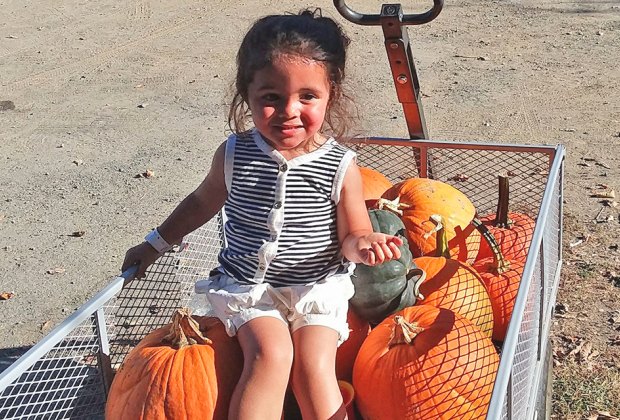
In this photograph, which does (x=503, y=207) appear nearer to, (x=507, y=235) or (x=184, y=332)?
(x=507, y=235)

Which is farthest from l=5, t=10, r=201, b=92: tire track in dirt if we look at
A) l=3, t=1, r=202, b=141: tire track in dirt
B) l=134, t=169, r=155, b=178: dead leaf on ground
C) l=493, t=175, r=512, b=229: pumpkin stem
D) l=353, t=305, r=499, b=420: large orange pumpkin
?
l=353, t=305, r=499, b=420: large orange pumpkin

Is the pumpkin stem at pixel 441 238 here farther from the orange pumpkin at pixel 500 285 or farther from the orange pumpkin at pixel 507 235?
the orange pumpkin at pixel 507 235

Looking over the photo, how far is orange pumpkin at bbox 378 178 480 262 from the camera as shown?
3016 millimetres

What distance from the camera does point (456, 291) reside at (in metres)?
2.63

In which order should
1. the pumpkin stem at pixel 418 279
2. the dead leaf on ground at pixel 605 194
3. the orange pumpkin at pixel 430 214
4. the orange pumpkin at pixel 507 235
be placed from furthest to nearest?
1. the dead leaf on ground at pixel 605 194
2. the orange pumpkin at pixel 507 235
3. the orange pumpkin at pixel 430 214
4. the pumpkin stem at pixel 418 279

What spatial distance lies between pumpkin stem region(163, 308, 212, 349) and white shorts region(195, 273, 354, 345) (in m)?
0.09

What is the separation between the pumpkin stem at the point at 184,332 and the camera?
218cm

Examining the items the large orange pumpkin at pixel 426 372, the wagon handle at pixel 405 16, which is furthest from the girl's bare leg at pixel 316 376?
the wagon handle at pixel 405 16

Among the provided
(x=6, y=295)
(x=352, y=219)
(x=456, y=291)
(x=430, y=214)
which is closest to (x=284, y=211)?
(x=352, y=219)

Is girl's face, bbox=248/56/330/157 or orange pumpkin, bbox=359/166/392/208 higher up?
girl's face, bbox=248/56/330/157

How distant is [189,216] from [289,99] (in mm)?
617

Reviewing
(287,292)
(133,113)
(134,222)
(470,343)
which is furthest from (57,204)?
(470,343)

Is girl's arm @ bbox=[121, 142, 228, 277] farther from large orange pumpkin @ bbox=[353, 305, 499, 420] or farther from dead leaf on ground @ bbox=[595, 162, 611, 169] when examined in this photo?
dead leaf on ground @ bbox=[595, 162, 611, 169]

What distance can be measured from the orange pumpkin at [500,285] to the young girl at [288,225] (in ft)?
2.21
